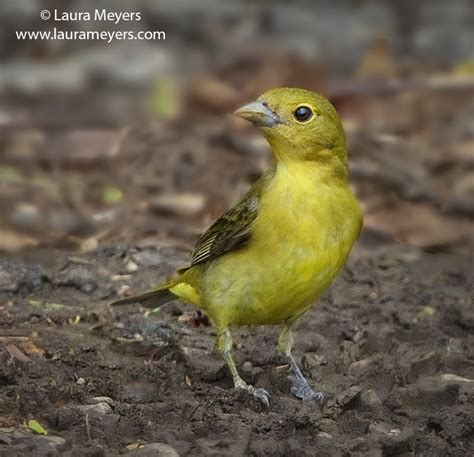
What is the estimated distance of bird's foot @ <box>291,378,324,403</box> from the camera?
618cm

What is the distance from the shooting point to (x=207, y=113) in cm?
1141

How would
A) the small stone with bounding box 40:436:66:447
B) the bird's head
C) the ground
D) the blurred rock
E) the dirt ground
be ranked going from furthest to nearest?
the blurred rock, the bird's head, the dirt ground, the ground, the small stone with bounding box 40:436:66:447

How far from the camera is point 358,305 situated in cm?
763

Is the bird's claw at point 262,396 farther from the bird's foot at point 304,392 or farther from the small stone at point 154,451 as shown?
the small stone at point 154,451

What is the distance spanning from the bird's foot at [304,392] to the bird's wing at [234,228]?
2.18 ft

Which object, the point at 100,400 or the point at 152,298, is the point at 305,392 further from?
the point at 152,298

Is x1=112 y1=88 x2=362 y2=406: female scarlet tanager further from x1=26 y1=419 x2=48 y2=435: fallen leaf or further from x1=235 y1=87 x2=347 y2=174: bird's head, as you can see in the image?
x1=26 y1=419 x2=48 y2=435: fallen leaf

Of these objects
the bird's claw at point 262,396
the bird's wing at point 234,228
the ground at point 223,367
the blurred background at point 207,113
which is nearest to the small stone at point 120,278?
the ground at point 223,367

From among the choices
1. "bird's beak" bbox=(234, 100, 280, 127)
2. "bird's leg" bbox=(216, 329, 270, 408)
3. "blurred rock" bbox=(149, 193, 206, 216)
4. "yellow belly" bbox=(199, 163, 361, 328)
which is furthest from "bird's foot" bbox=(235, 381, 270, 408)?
"blurred rock" bbox=(149, 193, 206, 216)

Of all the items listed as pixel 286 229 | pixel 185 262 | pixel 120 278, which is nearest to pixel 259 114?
pixel 286 229

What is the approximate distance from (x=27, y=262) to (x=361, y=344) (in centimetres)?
216

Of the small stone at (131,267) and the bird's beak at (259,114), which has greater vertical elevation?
the bird's beak at (259,114)

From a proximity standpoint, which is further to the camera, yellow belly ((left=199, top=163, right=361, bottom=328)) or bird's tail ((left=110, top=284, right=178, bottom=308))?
bird's tail ((left=110, top=284, right=178, bottom=308))

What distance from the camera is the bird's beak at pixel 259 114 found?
6227 mm
